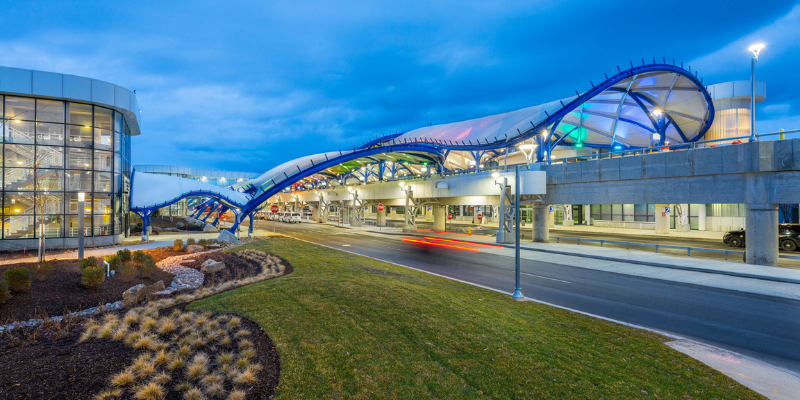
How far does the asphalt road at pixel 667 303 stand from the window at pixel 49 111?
25.8m

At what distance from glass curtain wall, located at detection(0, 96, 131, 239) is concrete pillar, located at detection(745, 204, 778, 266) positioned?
40326mm

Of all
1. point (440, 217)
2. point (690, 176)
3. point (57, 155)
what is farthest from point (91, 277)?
point (440, 217)

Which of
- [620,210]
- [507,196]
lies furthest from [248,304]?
[620,210]

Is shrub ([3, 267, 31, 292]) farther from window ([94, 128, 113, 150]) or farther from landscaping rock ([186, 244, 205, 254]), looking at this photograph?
window ([94, 128, 113, 150])

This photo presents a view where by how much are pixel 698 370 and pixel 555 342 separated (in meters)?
2.42

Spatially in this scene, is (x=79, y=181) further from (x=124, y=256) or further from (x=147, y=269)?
(x=147, y=269)

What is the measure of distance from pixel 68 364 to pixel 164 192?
31.9 m

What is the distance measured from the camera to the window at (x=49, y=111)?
22938mm

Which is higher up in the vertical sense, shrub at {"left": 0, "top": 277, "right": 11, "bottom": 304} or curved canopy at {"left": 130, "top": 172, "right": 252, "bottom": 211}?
curved canopy at {"left": 130, "top": 172, "right": 252, "bottom": 211}

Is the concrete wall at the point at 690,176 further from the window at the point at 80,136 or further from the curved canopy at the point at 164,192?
the window at the point at 80,136

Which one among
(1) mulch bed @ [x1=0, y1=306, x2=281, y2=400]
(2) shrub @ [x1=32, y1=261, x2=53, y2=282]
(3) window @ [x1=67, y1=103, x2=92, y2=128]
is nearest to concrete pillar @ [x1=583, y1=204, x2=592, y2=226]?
(1) mulch bed @ [x1=0, y1=306, x2=281, y2=400]

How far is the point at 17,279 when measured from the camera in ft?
33.5

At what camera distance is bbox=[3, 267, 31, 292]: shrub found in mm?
10051

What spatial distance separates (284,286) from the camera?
11.0 metres
